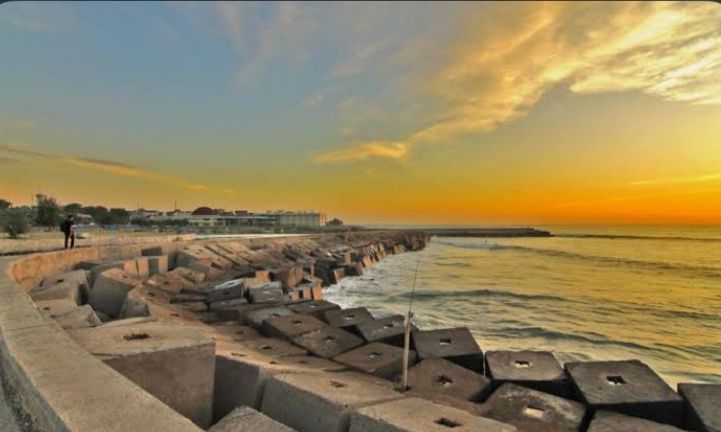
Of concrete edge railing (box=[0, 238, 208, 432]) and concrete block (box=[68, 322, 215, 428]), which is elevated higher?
concrete edge railing (box=[0, 238, 208, 432])

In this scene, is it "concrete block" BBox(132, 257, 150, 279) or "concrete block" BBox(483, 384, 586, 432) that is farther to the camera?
"concrete block" BBox(132, 257, 150, 279)

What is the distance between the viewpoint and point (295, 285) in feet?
44.0

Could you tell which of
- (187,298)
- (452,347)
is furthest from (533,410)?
(187,298)

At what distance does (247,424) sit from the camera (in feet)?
7.51

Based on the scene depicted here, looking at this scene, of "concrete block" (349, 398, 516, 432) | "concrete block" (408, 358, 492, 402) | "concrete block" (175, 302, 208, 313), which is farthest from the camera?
"concrete block" (175, 302, 208, 313)

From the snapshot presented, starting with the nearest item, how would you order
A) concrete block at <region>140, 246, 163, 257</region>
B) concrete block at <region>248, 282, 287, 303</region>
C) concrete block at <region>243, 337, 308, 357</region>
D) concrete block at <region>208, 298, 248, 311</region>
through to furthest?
1. concrete block at <region>243, 337, 308, 357</region>
2. concrete block at <region>208, 298, 248, 311</region>
3. concrete block at <region>248, 282, 287, 303</region>
4. concrete block at <region>140, 246, 163, 257</region>

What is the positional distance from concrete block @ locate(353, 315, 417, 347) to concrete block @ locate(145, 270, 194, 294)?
4676mm

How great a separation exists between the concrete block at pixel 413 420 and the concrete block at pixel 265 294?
6.36 meters

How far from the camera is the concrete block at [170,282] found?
927cm

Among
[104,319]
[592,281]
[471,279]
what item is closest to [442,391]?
[104,319]

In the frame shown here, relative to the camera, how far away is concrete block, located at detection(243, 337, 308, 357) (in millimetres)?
5684

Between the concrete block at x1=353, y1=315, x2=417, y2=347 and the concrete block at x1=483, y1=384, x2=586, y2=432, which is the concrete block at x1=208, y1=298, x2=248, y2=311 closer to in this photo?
the concrete block at x1=353, y1=315, x2=417, y2=347

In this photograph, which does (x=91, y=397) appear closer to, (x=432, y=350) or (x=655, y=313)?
(x=432, y=350)

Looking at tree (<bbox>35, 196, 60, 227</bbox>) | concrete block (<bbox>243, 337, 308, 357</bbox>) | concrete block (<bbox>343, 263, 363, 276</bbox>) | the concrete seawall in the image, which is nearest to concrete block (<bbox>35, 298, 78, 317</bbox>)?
the concrete seawall
